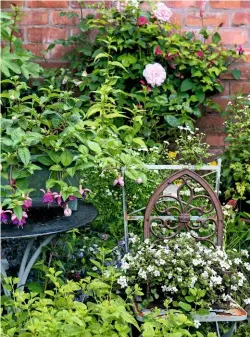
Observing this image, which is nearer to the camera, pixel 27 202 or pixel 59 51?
pixel 27 202

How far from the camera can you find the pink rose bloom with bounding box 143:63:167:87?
366cm

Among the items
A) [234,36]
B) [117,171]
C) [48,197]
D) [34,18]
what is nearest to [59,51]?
[34,18]

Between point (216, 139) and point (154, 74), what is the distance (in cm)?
60

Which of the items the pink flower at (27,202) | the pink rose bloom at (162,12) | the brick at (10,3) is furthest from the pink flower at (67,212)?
the brick at (10,3)

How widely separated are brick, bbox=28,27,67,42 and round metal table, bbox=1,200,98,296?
163cm

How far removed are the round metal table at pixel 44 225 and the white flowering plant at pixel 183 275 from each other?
0.85 feet

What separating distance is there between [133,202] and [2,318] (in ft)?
3.40

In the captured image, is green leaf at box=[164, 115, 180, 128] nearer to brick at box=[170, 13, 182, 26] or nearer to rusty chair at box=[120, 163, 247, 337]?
brick at box=[170, 13, 182, 26]

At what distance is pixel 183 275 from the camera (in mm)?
2428

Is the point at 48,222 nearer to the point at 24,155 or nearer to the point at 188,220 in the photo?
the point at 24,155

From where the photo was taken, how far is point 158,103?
3.68 metres

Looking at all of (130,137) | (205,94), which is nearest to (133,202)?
(130,137)

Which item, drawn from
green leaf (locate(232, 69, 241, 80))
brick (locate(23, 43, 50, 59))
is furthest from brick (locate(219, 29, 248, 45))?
brick (locate(23, 43, 50, 59))

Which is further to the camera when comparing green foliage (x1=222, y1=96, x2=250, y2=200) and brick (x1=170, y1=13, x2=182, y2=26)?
brick (x1=170, y1=13, x2=182, y2=26)
